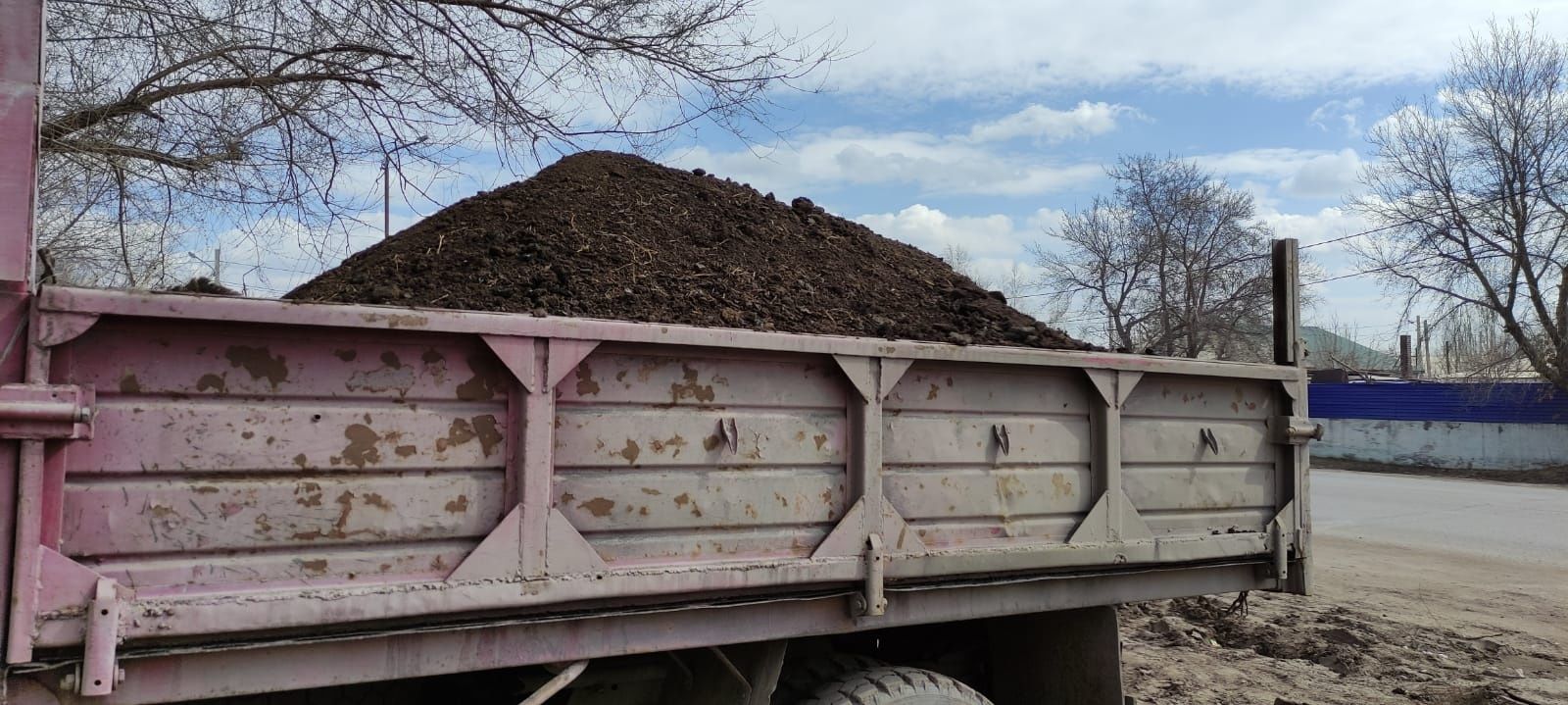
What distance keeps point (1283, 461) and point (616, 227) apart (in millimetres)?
2776

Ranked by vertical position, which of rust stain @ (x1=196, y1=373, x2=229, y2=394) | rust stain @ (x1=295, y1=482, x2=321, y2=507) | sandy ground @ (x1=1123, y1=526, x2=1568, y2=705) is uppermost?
rust stain @ (x1=196, y1=373, x2=229, y2=394)

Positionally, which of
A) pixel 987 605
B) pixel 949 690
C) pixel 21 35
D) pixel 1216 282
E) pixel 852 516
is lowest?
pixel 949 690

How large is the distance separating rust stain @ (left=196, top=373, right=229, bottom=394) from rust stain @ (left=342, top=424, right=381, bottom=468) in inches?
9.6

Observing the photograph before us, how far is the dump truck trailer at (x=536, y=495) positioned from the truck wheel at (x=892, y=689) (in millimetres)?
14

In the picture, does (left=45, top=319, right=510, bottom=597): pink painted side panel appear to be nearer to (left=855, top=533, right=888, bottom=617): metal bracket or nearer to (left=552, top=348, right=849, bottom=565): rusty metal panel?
(left=552, top=348, right=849, bottom=565): rusty metal panel

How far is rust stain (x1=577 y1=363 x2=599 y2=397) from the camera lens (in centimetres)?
230

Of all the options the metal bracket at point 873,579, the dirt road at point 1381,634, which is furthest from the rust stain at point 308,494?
the dirt road at point 1381,634

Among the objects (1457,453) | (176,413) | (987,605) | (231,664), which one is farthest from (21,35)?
(1457,453)

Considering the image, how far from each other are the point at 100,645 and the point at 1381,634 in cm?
694

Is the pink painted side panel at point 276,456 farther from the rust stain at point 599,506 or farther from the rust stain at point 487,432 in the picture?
the rust stain at point 599,506

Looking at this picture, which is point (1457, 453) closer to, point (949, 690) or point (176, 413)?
point (949, 690)

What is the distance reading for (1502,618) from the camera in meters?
7.01

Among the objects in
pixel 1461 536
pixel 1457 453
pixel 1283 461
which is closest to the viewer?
pixel 1283 461

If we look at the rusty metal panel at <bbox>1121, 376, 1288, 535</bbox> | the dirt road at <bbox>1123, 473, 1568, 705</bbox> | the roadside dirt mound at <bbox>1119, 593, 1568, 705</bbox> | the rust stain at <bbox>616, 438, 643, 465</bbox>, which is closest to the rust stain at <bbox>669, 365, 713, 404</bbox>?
the rust stain at <bbox>616, 438, 643, 465</bbox>
